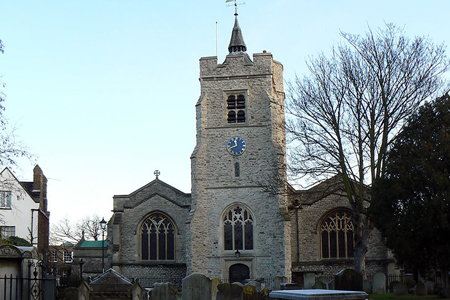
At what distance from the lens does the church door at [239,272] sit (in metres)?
33.0

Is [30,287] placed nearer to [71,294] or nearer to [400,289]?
[71,294]

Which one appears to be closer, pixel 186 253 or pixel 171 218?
pixel 186 253

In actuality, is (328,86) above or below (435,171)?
above

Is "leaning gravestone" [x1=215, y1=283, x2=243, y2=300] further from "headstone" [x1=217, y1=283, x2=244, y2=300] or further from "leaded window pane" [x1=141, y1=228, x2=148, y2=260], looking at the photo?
"leaded window pane" [x1=141, y1=228, x2=148, y2=260]

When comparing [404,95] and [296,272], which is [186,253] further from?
[404,95]

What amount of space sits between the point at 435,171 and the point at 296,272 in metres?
14.8

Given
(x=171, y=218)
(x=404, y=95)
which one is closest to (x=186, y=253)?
(x=171, y=218)

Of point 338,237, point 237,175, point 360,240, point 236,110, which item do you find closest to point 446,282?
point 360,240

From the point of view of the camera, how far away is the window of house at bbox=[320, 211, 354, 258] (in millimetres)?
33812

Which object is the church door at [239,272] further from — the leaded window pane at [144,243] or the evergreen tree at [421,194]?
the evergreen tree at [421,194]

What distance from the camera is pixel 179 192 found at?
118 ft

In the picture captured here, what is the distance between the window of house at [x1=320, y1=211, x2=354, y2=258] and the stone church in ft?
0.18

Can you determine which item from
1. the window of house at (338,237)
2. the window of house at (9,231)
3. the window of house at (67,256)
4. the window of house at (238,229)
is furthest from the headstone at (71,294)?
the window of house at (67,256)

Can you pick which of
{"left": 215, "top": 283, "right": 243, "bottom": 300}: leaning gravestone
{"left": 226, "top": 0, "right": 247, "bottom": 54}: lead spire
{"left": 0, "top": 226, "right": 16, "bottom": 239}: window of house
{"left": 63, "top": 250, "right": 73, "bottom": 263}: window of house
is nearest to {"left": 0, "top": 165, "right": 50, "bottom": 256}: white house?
{"left": 0, "top": 226, "right": 16, "bottom": 239}: window of house
